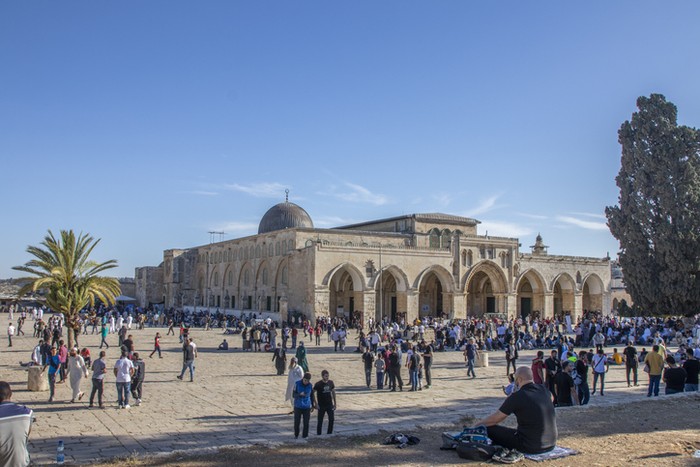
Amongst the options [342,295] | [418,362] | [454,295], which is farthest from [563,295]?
[418,362]

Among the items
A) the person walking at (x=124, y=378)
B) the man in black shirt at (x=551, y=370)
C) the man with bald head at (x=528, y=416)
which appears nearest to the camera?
the man with bald head at (x=528, y=416)

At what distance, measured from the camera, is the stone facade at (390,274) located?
1373 inches

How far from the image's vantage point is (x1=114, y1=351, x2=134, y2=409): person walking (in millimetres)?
10922

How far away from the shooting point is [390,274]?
1529 inches

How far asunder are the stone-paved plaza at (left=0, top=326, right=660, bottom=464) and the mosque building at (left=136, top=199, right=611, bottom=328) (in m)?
15.0

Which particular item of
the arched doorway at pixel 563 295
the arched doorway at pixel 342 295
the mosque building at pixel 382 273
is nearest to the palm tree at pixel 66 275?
the mosque building at pixel 382 273

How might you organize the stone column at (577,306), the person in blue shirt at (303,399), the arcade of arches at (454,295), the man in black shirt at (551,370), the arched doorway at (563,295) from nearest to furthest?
Answer: 1. the person in blue shirt at (303,399)
2. the man in black shirt at (551,370)
3. the arcade of arches at (454,295)
4. the stone column at (577,306)
5. the arched doorway at (563,295)

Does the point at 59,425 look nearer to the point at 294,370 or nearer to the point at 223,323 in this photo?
the point at 294,370

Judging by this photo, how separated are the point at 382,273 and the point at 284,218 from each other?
30.2 feet

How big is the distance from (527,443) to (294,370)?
5.36 meters

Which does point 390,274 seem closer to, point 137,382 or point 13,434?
point 137,382

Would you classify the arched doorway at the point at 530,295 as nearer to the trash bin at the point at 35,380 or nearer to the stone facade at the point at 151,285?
the stone facade at the point at 151,285

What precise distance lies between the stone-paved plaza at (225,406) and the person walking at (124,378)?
23 centimetres

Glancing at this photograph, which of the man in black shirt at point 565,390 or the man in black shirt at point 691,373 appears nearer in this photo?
the man in black shirt at point 565,390
